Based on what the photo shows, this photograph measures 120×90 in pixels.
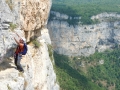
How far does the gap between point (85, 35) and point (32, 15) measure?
153ft

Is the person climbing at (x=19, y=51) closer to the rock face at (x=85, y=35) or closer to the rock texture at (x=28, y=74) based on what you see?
the rock texture at (x=28, y=74)

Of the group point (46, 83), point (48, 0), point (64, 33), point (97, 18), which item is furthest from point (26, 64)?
point (97, 18)

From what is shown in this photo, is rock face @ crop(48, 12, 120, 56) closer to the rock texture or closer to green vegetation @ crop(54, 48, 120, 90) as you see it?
green vegetation @ crop(54, 48, 120, 90)

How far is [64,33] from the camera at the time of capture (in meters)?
58.5

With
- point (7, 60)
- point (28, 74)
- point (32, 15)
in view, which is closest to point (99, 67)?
point (32, 15)

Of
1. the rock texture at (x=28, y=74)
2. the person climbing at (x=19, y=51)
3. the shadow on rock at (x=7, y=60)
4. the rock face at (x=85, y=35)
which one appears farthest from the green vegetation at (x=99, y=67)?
the person climbing at (x=19, y=51)

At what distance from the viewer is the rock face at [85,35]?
191 feet

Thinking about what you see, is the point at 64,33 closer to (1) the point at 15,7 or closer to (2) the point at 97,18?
(2) the point at 97,18

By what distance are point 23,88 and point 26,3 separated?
425 cm

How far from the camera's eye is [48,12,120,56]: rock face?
5816 centimetres

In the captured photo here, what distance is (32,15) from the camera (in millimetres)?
13297

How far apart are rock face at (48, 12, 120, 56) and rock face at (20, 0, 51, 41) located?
4266 cm

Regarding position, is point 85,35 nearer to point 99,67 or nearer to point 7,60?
point 99,67

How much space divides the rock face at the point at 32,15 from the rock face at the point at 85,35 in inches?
1679
